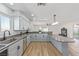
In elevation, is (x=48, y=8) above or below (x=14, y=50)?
above

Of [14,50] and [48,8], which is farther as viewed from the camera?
[48,8]

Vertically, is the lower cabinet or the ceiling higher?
the ceiling

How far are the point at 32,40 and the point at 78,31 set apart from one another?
28.0 feet

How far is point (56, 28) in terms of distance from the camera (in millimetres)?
17188

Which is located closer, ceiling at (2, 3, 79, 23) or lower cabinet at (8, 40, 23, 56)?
lower cabinet at (8, 40, 23, 56)

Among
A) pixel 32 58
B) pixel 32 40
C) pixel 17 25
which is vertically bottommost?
pixel 32 40

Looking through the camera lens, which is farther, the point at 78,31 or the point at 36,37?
the point at 78,31

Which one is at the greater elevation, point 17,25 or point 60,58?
point 17,25

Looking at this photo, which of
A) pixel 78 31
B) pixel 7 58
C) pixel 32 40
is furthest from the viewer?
pixel 78 31

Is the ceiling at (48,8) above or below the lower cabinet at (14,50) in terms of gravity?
above

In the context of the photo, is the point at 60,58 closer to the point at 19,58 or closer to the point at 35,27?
the point at 19,58

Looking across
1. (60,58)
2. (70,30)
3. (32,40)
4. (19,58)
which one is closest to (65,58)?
(60,58)

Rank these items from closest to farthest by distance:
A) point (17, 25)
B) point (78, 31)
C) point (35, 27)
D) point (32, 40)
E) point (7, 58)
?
1. point (7, 58)
2. point (17, 25)
3. point (32, 40)
4. point (35, 27)
5. point (78, 31)

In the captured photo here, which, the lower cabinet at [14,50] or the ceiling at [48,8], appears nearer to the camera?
the lower cabinet at [14,50]
